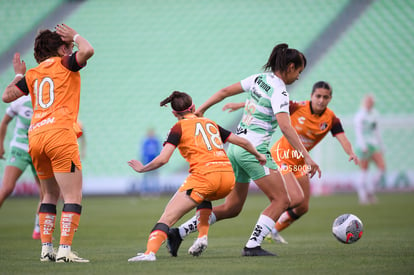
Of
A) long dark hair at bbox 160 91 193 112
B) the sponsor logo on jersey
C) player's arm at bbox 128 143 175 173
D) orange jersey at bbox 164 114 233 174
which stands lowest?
player's arm at bbox 128 143 175 173

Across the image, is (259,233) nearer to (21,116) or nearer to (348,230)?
(348,230)

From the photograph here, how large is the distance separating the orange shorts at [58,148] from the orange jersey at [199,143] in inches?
34.7

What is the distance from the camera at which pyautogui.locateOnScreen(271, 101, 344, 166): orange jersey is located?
7945 mm

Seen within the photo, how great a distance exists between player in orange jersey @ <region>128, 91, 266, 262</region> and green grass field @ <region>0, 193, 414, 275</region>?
14.3 inches

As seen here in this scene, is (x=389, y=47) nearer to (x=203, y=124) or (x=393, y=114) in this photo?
(x=393, y=114)

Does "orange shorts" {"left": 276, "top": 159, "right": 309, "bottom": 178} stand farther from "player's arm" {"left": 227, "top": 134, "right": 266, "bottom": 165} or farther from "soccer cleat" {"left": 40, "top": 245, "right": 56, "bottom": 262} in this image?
"soccer cleat" {"left": 40, "top": 245, "right": 56, "bottom": 262}

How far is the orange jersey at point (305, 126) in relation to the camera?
795 centimetres

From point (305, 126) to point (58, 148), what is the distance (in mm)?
3547

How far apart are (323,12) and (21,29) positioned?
11.7 m

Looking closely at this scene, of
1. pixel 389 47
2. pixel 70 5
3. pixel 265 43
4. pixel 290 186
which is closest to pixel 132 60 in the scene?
pixel 70 5

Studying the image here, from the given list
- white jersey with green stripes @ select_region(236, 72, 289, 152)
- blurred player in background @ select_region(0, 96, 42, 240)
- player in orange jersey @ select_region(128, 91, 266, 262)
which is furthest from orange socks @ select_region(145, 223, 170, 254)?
blurred player in background @ select_region(0, 96, 42, 240)

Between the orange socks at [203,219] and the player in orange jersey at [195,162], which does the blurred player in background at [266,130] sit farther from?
the player in orange jersey at [195,162]

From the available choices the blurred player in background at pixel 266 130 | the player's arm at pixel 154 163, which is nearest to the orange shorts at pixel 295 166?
the blurred player in background at pixel 266 130

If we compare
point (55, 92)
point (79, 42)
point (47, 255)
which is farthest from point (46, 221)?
point (79, 42)
